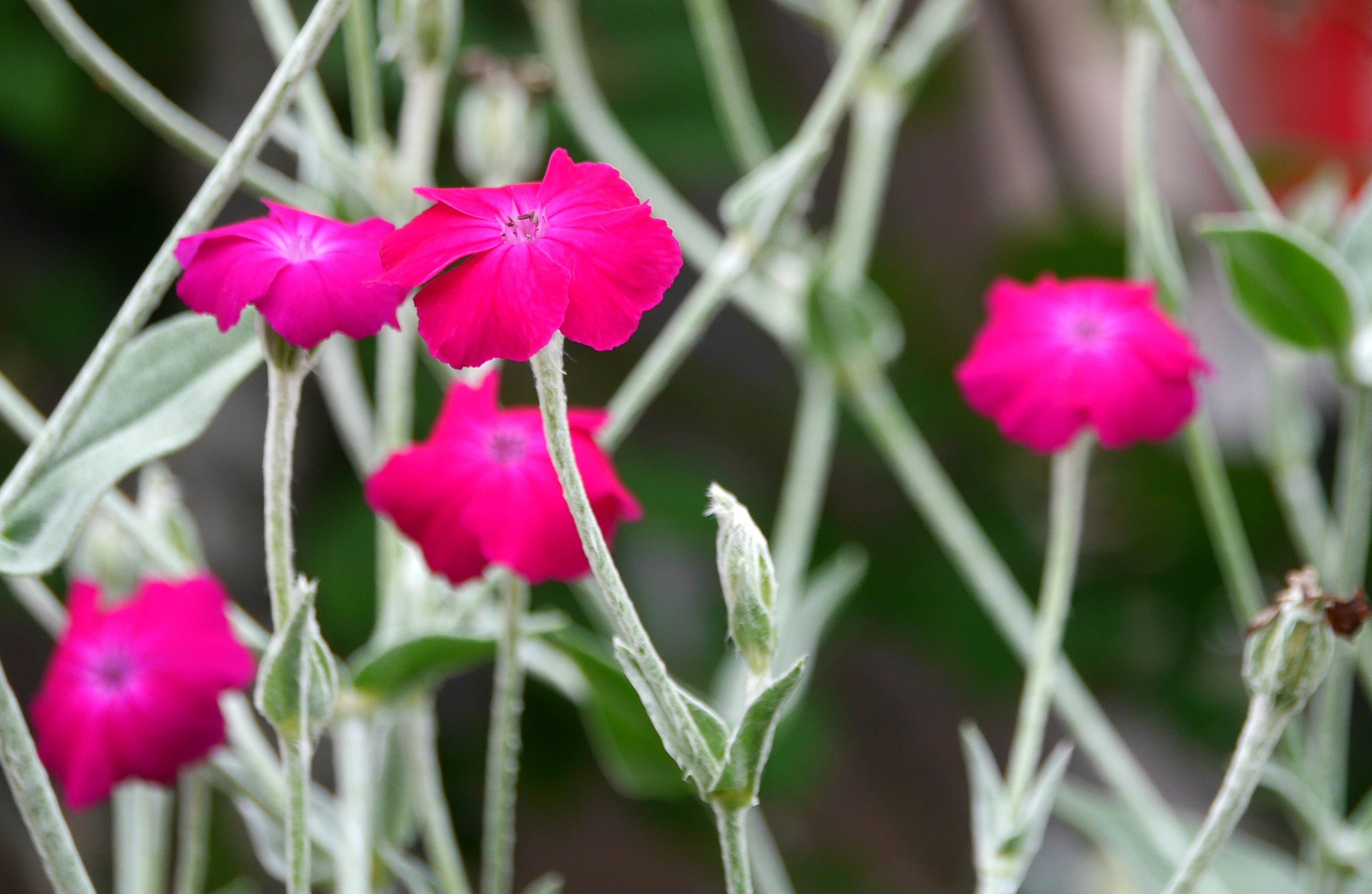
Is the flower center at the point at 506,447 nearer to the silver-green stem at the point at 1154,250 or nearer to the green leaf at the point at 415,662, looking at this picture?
the green leaf at the point at 415,662

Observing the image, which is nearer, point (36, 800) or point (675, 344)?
point (36, 800)

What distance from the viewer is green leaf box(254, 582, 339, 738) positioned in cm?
27

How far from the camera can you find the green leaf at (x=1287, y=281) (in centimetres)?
41

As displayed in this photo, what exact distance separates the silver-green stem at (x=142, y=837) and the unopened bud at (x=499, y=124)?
0.81ft

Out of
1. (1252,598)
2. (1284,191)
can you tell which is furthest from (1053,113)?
(1252,598)

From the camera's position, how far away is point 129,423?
1.09ft

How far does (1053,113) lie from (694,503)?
0.59m

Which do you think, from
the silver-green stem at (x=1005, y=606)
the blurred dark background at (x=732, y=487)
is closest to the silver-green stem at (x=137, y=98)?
the silver-green stem at (x=1005, y=606)

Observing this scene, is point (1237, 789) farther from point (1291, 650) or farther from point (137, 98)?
point (137, 98)

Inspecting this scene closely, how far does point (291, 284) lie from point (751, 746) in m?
0.13

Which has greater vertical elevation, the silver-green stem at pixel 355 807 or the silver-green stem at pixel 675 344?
the silver-green stem at pixel 675 344

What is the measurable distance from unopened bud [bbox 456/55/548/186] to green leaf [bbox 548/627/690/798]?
0.63 feet

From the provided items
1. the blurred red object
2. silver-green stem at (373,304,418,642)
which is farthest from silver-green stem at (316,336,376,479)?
the blurred red object

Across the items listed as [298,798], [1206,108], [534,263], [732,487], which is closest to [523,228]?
[534,263]
